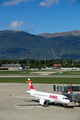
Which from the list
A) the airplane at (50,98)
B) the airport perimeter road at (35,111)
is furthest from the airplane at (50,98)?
the airport perimeter road at (35,111)

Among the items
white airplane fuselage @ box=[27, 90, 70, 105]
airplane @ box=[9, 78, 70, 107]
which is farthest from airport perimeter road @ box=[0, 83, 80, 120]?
white airplane fuselage @ box=[27, 90, 70, 105]

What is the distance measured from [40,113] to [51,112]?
7.16 ft

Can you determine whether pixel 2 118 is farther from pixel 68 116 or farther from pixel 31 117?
pixel 68 116

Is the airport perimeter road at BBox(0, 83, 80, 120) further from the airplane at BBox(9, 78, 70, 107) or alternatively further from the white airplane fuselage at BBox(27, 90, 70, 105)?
the white airplane fuselage at BBox(27, 90, 70, 105)

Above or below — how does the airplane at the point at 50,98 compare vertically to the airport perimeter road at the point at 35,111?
above

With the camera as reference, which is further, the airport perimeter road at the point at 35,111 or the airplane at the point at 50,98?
the airplane at the point at 50,98

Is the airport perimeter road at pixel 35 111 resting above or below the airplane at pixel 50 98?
below

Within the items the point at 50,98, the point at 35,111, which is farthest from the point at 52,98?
the point at 35,111

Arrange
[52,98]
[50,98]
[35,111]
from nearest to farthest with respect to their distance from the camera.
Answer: [35,111], [52,98], [50,98]

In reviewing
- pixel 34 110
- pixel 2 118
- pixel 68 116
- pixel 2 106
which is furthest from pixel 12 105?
pixel 68 116

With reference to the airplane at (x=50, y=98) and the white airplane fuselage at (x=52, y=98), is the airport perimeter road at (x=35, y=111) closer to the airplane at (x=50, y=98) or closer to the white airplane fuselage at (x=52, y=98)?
the airplane at (x=50, y=98)

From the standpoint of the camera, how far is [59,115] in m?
37.0

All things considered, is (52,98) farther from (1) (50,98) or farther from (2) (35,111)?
(2) (35,111)

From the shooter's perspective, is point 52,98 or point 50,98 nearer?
point 52,98
